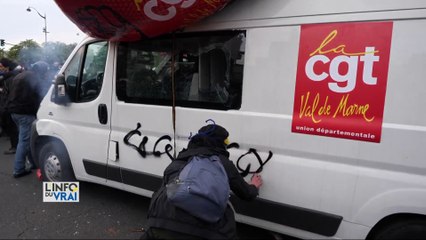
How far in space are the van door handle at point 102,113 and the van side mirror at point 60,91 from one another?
20.8 inches

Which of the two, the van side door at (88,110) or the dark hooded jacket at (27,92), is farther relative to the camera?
the dark hooded jacket at (27,92)

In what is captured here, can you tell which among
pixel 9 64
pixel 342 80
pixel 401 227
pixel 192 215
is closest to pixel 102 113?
pixel 192 215

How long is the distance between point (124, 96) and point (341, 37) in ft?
7.15

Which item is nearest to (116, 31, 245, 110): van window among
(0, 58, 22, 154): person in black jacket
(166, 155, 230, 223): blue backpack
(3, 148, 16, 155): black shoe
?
(166, 155, 230, 223): blue backpack

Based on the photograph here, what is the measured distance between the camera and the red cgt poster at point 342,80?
2.35 metres

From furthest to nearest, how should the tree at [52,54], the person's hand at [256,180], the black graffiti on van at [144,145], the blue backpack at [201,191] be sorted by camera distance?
the tree at [52,54] → the black graffiti on van at [144,145] → the person's hand at [256,180] → the blue backpack at [201,191]

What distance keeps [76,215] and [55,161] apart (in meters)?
0.81

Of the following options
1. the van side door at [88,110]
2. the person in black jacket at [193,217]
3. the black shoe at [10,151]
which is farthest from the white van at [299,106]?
the black shoe at [10,151]

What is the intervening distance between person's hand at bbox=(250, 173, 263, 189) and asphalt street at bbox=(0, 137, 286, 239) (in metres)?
0.88

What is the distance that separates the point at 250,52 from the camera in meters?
2.82

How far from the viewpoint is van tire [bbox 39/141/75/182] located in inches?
167

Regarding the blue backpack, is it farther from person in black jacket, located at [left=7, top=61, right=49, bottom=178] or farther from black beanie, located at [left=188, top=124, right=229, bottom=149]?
person in black jacket, located at [left=7, top=61, right=49, bottom=178]

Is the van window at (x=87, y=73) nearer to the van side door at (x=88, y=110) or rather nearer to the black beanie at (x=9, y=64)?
the van side door at (x=88, y=110)

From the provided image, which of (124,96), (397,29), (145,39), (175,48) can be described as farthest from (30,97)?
(397,29)
